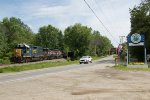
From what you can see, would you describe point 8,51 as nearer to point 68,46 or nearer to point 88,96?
point 68,46

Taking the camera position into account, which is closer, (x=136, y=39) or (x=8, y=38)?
(x=136, y=39)

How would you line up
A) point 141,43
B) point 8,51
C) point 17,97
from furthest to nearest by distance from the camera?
point 8,51
point 141,43
point 17,97

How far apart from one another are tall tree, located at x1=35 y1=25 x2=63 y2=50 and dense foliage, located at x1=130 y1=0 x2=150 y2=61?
235ft

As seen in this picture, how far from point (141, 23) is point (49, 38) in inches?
3123

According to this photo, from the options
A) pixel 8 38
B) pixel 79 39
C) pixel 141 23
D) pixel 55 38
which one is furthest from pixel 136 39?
pixel 55 38

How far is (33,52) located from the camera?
74.9 metres

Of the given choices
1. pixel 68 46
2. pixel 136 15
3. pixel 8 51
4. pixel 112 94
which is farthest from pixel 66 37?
pixel 112 94

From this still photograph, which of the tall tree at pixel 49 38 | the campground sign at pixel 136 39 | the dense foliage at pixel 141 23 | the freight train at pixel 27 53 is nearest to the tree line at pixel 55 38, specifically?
the tall tree at pixel 49 38

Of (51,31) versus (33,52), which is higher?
(51,31)

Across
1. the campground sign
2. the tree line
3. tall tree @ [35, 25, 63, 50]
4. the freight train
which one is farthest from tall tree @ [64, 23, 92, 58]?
the campground sign

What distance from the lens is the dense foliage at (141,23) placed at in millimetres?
75438

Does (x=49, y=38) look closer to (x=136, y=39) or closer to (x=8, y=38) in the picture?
(x=8, y=38)

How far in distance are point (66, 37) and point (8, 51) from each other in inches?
1684

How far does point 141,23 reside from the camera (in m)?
77.3
